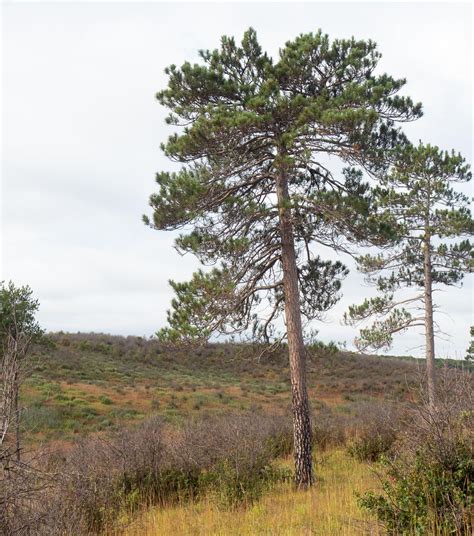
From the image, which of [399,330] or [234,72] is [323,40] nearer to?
[234,72]

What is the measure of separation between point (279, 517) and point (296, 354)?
3357 millimetres

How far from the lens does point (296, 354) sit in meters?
9.56

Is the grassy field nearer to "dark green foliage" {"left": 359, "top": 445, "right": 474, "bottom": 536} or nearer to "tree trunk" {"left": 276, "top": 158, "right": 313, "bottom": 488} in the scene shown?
"dark green foliage" {"left": 359, "top": 445, "right": 474, "bottom": 536}

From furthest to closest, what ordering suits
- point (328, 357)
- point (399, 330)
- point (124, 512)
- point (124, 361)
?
point (124, 361) → point (399, 330) → point (328, 357) → point (124, 512)

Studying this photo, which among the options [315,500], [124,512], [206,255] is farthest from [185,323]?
[315,500]

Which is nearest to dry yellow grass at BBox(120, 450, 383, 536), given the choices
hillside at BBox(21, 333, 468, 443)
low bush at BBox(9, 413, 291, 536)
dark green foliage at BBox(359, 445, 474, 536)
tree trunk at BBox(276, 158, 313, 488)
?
dark green foliage at BBox(359, 445, 474, 536)

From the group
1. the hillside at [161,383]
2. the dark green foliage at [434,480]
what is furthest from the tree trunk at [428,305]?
the dark green foliage at [434,480]

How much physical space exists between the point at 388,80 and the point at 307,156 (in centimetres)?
232

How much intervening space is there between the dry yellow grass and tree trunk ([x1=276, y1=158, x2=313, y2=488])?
0.50 metres

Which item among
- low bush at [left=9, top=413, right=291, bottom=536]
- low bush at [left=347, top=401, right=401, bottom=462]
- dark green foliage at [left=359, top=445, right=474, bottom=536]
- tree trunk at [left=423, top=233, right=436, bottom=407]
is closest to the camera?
dark green foliage at [left=359, top=445, right=474, bottom=536]

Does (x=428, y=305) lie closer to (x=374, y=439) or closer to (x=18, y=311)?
(x=374, y=439)

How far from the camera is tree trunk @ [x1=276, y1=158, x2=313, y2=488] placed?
9.37 m

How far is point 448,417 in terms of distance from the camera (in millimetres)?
5305

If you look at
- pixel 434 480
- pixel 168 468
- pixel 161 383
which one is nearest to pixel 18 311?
pixel 168 468
